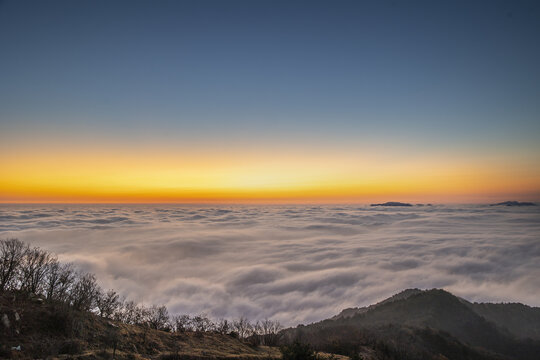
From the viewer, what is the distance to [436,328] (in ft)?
349

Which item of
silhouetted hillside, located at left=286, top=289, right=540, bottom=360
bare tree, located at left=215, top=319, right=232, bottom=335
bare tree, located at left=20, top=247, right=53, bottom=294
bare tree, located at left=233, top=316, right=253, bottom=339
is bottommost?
silhouetted hillside, located at left=286, top=289, right=540, bottom=360

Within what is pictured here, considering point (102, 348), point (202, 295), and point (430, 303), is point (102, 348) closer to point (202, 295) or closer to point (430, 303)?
point (202, 295)

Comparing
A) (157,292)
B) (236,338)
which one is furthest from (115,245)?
(236,338)

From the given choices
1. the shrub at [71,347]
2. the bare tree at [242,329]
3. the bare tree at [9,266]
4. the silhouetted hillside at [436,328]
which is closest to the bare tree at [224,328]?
the bare tree at [242,329]

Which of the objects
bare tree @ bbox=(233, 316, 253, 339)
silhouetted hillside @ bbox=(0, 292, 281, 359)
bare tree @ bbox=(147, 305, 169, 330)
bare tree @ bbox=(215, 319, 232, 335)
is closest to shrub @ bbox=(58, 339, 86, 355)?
silhouetted hillside @ bbox=(0, 292, 281, 359)

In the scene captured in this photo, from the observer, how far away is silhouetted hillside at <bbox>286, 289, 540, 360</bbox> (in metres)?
81.7

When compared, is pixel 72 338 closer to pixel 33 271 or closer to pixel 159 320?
pixel 33 271

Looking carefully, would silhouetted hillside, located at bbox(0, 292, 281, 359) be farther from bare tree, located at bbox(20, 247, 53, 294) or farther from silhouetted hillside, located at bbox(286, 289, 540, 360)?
silhouetted hillside, located at bbox(286, 289, 540, 360)

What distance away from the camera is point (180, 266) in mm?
183500

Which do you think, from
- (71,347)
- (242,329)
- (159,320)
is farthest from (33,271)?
(242,329)

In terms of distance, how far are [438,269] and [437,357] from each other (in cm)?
14341

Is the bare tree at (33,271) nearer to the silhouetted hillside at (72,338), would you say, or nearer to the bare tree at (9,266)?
the bare tree at (9,266)

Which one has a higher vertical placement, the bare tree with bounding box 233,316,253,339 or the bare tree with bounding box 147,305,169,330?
the bare tree with bounding box 147,305,169,330

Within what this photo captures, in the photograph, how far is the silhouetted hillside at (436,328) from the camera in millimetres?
81688
